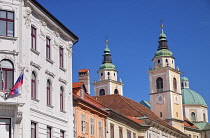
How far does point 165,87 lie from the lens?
115125mm

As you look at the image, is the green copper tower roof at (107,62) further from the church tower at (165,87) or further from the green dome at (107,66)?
the church tower at (165,87)

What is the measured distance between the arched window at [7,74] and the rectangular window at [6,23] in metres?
1.78

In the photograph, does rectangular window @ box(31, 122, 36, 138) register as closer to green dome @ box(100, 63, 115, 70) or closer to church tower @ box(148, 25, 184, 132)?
church tower @ box(148, 25, 184, 132)

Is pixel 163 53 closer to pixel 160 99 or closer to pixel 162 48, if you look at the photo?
pixel 162 48

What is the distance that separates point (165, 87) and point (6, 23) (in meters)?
87.1

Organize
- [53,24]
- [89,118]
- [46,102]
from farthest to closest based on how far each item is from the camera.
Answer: [89,118] → [53,24] → [46,102]

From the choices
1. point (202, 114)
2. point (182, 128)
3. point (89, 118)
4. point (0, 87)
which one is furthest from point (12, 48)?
point (202, 114)

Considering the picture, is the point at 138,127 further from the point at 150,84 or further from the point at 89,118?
the point at 150,84

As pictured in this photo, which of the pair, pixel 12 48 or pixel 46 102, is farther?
pixel 46 102

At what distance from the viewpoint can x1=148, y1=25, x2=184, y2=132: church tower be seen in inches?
4390

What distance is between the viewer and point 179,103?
11544 centimetres

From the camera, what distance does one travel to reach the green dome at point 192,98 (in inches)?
5610

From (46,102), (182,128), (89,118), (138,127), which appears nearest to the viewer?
(46,102)

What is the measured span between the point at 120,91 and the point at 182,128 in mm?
42380
